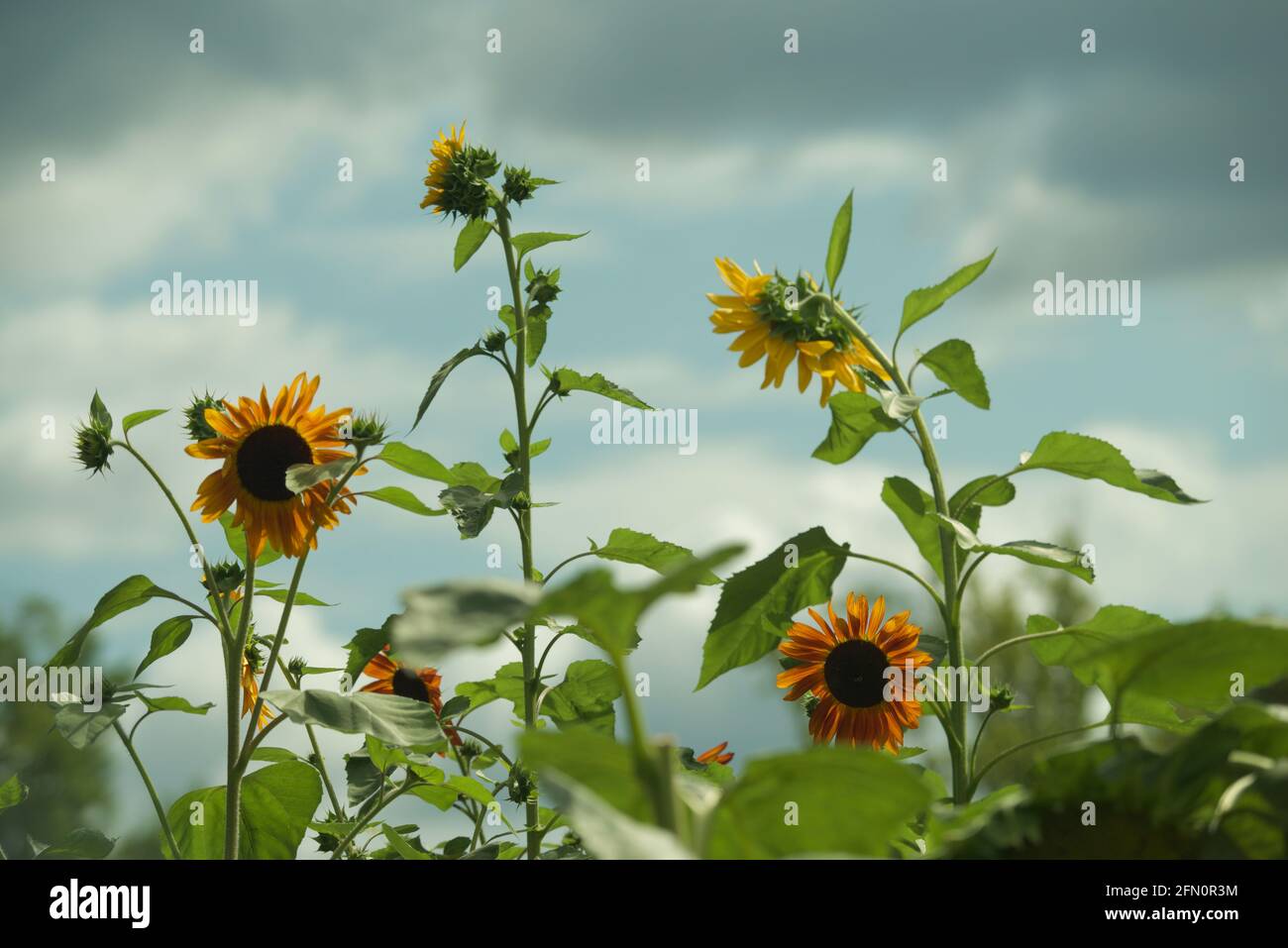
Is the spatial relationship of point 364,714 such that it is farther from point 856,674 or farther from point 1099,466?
point 856,674

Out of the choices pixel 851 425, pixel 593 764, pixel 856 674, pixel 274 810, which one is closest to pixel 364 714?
pixel 274 810

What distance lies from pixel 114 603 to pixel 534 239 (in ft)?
3.50

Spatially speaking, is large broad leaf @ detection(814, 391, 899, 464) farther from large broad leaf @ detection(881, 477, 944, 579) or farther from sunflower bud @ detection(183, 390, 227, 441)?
sunflower bud @ detection(183, 390, 227, 441)

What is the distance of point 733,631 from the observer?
5.24 feet

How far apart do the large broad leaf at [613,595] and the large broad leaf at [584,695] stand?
1834 mm

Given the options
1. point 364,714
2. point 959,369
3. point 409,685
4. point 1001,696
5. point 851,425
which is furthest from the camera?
point 409,685

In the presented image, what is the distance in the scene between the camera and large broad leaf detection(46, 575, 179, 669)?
1.96 metres

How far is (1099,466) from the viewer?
5.49 ft

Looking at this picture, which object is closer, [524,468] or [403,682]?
[524,468]

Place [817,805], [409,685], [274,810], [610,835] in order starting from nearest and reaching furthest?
[610,835] → [817,805] → [274,810] → [409,685]

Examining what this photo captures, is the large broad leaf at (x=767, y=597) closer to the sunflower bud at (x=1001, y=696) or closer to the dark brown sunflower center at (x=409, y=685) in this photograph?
the sunflower bud at (x=1001, y=696)

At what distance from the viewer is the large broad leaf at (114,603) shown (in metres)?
1.96
